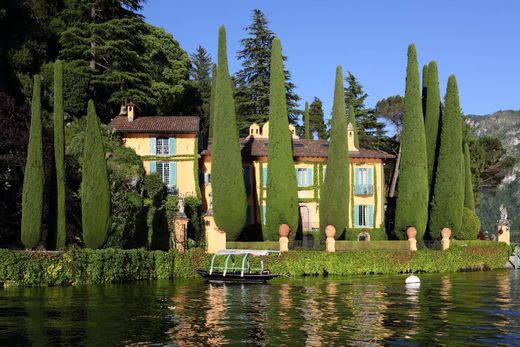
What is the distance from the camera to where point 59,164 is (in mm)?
34125

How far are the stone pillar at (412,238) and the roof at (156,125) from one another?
16935 mm

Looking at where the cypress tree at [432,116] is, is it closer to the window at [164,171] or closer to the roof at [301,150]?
the roof at [301,150]

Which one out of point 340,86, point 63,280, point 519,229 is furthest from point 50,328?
point 519,229

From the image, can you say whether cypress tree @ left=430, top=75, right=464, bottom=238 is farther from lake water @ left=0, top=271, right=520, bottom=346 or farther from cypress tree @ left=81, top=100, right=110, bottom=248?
cypress tree @ left=81, top=100, right=110, bottom=248

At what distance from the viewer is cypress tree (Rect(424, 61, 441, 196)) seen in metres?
48.6

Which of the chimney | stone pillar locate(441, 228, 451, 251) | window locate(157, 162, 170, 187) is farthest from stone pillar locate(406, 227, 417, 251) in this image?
the chimney

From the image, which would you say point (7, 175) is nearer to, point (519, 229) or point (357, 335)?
point (357, 335)

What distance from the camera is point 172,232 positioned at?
4350 cm

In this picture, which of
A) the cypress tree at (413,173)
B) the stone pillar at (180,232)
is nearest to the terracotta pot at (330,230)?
the cypress tree at (413,173)

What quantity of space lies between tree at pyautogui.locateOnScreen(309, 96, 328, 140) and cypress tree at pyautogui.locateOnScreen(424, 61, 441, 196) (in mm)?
25516

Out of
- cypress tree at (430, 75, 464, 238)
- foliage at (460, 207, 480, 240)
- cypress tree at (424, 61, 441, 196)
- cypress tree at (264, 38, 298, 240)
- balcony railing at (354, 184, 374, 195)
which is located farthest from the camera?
balcony railing at (354, 184, 374, 195)

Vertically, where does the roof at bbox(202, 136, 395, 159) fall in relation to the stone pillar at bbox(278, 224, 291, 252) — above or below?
above

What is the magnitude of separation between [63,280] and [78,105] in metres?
21.4

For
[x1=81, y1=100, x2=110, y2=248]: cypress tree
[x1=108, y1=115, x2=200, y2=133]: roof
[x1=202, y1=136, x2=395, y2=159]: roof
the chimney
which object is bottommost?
[x1=81, y1=100, x2=110, y2=248]: cypress tree
